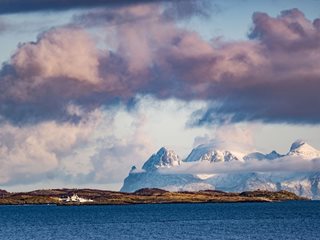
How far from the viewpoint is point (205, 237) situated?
196625 mm

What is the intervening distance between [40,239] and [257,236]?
176 ft

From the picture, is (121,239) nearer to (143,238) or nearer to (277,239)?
(143,238)

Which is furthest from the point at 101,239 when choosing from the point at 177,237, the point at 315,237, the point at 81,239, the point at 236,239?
the point at 315,237

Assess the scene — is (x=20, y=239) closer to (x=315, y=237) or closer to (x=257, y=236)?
(x=257, y=236)

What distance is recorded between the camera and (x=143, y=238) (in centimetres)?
19862

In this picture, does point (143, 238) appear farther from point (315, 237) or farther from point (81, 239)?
point (315, 237)

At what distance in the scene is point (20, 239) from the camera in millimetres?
199125

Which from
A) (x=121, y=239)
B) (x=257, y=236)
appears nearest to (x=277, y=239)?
(x=257, y=236)

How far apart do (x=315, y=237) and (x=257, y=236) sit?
1399 centimetres

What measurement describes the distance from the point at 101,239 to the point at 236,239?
33381 millimetres

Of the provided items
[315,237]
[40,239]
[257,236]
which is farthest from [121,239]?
[315,237]

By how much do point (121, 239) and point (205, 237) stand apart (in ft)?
67.4

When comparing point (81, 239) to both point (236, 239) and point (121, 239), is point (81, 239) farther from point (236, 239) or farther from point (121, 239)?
point (236, 239)

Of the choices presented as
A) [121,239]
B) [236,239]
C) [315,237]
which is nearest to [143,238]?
[121,239]
